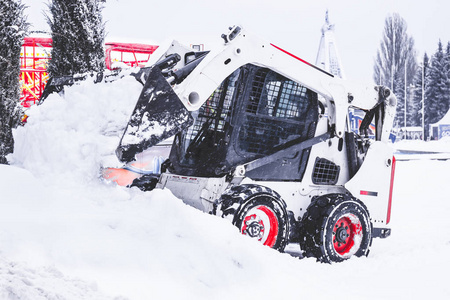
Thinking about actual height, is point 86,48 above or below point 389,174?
above

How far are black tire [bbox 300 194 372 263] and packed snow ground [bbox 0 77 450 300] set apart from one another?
242 millimetres

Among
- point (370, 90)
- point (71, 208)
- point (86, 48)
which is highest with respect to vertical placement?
point (86, 48)

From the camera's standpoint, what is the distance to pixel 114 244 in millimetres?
4059

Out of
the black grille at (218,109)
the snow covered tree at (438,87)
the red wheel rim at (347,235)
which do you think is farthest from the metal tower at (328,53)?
the snow covered tree at (438,87)

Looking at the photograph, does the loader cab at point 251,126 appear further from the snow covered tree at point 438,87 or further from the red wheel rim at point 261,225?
the snow covered tree at point 438,87

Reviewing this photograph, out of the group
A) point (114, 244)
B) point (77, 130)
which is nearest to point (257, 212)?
point (114, 244)

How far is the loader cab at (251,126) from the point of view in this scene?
588cm

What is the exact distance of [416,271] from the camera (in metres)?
5.39

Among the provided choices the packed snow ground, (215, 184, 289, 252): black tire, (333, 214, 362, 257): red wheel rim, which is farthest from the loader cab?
the packed snow ground

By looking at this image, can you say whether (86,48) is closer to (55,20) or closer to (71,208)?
(55,20)

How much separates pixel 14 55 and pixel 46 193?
4.79 m

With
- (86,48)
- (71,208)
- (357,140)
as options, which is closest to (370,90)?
(357,140)

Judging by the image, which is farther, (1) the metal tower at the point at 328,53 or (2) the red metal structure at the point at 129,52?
(1) the metal tower at the point at 328,53

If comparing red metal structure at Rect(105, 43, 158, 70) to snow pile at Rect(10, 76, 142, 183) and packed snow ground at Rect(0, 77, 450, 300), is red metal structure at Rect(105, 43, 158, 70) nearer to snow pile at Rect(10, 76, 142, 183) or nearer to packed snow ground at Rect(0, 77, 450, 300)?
snow pile at Rect(10, 76, 142, 183)
